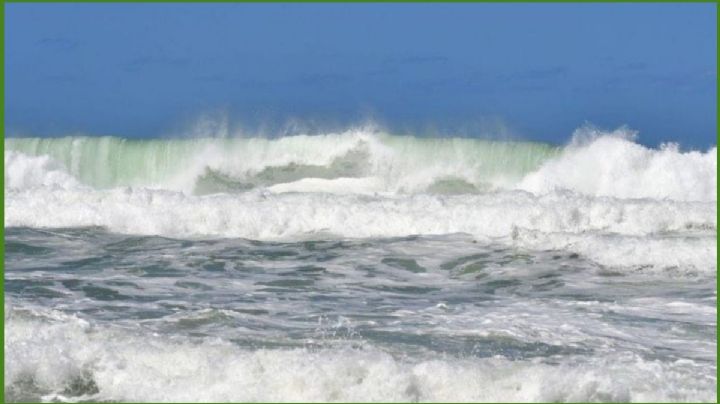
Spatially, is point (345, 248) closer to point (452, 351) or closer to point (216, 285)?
point (216, 285)

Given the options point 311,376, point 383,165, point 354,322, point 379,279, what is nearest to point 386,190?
point 383,165

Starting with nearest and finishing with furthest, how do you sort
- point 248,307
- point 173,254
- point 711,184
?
point 248,307 < point 173,254 < point 711,184

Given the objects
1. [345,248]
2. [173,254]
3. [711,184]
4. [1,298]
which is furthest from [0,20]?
[711,184]

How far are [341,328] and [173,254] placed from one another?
5.76m

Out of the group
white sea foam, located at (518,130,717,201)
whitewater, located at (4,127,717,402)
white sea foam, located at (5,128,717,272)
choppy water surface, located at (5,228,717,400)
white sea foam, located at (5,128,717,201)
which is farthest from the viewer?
white sea foam, located at (5,128,717,201)

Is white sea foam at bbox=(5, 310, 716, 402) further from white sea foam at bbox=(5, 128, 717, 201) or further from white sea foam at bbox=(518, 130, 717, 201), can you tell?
white sea foam at bbox=(5, 128, 717, 201)

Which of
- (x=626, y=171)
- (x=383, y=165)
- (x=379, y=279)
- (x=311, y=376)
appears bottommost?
(x=311, y=376)

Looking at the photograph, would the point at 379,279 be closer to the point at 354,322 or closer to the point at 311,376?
the point at 354,322

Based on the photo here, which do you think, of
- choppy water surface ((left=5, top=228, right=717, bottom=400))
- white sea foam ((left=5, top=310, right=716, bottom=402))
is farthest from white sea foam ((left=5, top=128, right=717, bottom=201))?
white sea foam ((left=5, top=310, right=716, bottom=402))

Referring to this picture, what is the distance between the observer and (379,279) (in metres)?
12.7

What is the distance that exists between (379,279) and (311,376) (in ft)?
17.5

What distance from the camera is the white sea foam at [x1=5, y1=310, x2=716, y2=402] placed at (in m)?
7.29

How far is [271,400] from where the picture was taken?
7188 mm

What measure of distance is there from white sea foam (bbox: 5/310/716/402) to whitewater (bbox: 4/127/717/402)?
16mm
